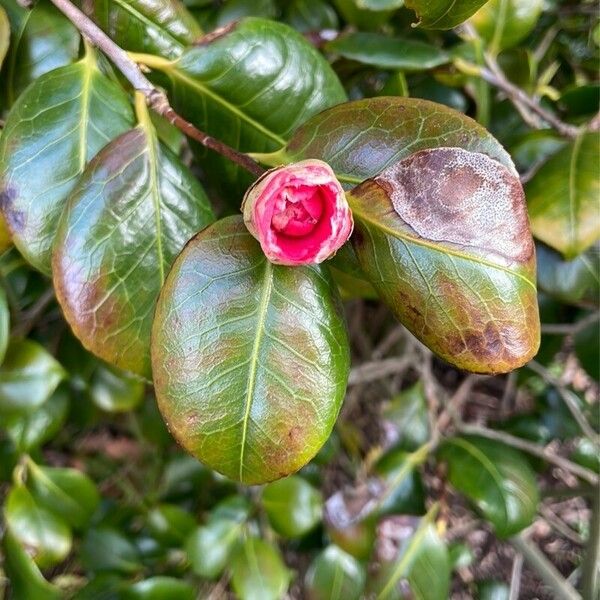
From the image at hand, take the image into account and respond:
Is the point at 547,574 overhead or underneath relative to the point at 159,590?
underneath

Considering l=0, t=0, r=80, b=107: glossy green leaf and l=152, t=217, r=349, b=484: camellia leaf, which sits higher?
l=0, t=0, r=80, b=107: glossy green leaf

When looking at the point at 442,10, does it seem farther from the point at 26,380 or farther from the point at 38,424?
the point at 38,424

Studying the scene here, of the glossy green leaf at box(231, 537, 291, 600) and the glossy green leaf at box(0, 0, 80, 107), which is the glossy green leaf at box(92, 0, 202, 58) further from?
the glossy green leaf at box(231, 537, 291, 600)

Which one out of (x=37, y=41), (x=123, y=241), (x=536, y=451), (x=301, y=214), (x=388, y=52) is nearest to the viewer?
(x=301, y=214)

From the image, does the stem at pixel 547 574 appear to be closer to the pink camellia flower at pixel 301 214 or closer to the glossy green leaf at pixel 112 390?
the glossy green leaf at pixel 112 390

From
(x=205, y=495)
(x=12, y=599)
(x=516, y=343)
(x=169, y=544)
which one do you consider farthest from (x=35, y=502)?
(x=516, y=343)

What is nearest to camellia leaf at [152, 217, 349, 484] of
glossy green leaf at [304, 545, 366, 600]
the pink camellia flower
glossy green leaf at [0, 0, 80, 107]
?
the pink camellia flower

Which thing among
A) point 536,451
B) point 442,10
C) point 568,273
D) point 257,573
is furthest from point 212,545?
point 442,10
